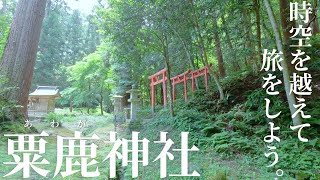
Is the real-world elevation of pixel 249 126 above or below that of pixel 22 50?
below

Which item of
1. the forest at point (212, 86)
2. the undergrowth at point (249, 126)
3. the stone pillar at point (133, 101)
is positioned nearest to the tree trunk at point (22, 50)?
the forest at point (212, 86)

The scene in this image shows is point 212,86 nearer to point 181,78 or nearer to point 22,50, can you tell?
point 181,78

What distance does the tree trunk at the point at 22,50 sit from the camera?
5.65m

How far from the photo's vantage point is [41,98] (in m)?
12.0

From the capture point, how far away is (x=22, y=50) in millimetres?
5809

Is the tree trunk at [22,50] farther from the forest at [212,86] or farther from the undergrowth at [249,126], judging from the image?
the undergrowth at [249,126]

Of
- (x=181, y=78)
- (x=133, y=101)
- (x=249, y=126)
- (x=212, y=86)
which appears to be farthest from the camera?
(x=181, y=78)

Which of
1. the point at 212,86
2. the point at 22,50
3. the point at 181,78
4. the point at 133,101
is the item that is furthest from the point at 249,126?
the point at 22,50

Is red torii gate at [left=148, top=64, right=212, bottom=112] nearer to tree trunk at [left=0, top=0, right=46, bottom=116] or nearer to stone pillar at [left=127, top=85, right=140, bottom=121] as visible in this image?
stone pillar at [left=127, top=85, right=140, bottom=121]

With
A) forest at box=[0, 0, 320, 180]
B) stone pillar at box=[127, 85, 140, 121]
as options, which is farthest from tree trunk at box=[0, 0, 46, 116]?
stone pillar at box=[127, 85, 140, 121]

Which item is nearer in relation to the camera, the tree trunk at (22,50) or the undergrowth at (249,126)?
the undergrowth at (249,126)

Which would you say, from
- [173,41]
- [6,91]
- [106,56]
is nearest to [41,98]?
[106,56]

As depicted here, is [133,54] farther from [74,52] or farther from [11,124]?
[74,52]

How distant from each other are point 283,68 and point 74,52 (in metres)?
18.7
